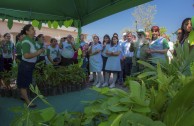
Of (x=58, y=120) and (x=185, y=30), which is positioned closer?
(x=58, y=120)

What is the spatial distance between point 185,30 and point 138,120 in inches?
108

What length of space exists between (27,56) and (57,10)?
182 cm

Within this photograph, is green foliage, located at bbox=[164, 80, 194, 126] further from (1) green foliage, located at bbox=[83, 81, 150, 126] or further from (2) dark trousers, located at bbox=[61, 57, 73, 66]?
(2) dark trousers, located at bbox=[61, 57, 73, 66]

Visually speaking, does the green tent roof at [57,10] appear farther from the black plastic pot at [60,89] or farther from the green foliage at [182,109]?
the green foliage at [182,109]

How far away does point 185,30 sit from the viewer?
10.0 ft

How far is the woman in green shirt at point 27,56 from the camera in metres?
4.10

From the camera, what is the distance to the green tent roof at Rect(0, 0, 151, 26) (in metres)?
4.84

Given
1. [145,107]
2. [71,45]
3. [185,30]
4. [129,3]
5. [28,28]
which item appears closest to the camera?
[145,107]

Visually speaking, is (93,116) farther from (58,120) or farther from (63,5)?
(63,5)

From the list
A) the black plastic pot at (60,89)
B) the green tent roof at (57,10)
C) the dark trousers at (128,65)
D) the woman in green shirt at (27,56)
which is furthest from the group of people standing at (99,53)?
the woman in green shirt at (27,56)

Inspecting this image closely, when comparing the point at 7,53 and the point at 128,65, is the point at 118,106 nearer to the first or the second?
the point at 128,65

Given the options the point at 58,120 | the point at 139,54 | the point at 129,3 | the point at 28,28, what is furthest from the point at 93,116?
the point at 139,54

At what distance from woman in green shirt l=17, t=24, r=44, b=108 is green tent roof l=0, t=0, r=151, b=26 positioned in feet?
3.49

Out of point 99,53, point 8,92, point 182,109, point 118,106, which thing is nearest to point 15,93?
point 8,92
